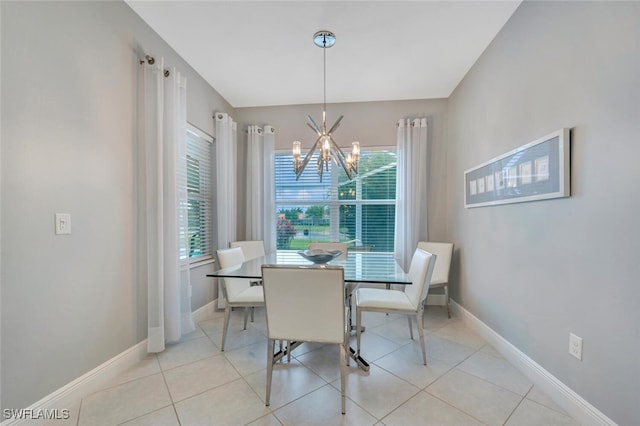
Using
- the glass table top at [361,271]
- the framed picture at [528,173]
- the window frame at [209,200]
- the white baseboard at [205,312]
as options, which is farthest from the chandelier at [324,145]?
the white baseboard at [205,312]

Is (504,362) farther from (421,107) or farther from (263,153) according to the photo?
(263,153)

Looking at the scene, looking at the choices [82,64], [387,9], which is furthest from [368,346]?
[82,64]

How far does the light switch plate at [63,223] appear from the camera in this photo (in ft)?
4.93

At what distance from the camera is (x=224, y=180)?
3.25 m

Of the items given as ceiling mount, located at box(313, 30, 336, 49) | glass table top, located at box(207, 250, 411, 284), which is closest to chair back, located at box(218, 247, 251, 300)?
glass table top, located at box(207, 250, 411, 284)

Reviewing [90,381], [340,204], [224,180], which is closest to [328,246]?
[340,204]

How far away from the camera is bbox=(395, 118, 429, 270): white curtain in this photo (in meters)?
3.35

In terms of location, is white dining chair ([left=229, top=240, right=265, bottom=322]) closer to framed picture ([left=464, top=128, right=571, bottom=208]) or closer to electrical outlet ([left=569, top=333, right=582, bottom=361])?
framed picture ([left=464, top=128, right=571, bottom=208])

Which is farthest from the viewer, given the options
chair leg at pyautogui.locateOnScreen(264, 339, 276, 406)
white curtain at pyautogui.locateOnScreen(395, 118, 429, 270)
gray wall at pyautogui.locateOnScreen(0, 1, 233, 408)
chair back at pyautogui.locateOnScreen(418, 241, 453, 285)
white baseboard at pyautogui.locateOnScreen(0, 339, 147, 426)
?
white curtain at pyautogui.locateOnScreen(395, 118, 429, 270)

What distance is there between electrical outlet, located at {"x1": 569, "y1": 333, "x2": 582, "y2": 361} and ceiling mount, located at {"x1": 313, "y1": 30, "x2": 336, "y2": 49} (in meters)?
2.64

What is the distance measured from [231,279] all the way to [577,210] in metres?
2.46

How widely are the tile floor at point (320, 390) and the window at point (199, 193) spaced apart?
1.10 meters

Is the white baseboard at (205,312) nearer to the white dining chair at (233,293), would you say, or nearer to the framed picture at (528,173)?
the white dining chair at (233,293)

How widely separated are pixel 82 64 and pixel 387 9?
2.07 m
